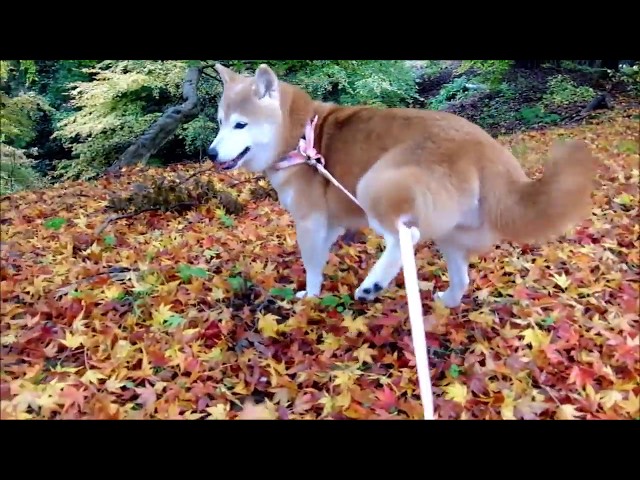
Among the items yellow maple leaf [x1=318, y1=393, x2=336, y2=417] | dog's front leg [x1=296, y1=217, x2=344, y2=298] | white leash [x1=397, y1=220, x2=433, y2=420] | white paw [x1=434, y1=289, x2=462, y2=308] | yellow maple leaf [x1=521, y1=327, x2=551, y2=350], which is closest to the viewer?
white leash [x1=397, y1=220, x2=433, y2=420]

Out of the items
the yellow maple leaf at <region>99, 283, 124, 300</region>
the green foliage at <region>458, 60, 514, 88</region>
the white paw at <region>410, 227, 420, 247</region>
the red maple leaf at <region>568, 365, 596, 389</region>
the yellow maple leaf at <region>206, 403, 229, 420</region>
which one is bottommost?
the yellow maple leaf at <region>206, 403, 229, 420</region>

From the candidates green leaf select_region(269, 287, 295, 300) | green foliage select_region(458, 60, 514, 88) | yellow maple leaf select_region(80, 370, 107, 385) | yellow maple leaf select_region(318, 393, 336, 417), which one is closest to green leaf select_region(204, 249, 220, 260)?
green leaf select_region(269, 287, 295, 300)

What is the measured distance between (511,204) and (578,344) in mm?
450

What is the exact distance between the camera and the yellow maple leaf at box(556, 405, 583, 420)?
1.43m

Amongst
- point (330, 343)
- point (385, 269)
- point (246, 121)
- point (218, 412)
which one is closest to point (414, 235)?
point (385, 269)

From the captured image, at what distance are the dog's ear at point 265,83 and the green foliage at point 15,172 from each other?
0.81 m

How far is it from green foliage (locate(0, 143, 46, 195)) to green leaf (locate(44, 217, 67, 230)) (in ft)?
0.48

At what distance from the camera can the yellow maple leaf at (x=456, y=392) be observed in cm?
152

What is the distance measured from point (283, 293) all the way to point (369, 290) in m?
0.42

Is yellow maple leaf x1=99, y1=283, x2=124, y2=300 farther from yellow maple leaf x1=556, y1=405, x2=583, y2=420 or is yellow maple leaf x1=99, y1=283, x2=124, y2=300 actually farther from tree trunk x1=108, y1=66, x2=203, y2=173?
yellow maple leaf x1=556, y1=405, x2=583, y2=420

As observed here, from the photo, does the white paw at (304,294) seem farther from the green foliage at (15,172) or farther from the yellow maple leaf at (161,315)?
the green foliage at (15,172)

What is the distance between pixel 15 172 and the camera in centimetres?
167

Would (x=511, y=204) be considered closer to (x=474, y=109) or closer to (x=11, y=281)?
(x=474, y=109)

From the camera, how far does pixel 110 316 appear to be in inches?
67.8
